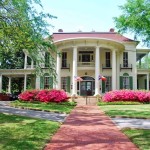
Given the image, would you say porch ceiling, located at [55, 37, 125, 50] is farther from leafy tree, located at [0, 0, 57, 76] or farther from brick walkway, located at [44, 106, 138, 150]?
brick walkway, located at [44, 106, 138, 150]

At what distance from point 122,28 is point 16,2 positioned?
680 inches

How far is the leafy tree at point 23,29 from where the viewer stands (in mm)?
15134

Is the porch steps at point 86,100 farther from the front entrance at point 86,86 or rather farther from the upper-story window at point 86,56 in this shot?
the upper-story window at point 86,56

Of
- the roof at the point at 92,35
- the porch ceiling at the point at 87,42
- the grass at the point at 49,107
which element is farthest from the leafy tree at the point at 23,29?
the roof at the point at 92,35

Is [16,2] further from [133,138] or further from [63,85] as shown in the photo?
[63,85]

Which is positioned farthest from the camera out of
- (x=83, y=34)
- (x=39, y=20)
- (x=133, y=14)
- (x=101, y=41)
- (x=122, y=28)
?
(x=83, y=34)

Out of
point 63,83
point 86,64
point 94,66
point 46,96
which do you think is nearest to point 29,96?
point 46,96

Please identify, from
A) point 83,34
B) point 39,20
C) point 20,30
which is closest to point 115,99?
point 83,34

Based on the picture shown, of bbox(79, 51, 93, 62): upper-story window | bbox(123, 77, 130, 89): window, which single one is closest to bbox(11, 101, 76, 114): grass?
bbox(79, 51, 93, 62): upper-story window

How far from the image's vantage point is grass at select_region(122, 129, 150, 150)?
27.8ft

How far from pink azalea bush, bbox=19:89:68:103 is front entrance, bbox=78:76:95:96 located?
20.0ft

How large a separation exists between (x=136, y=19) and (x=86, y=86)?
10527 millimetres

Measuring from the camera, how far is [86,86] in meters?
34.7

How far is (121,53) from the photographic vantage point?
35.7 m
